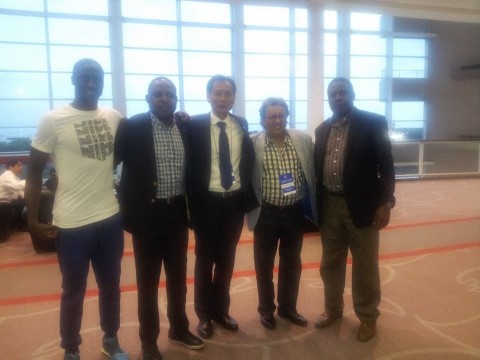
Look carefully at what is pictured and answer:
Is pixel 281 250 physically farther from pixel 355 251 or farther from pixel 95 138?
pixel 95 138

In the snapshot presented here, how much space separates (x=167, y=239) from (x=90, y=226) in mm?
454

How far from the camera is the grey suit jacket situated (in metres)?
2.62

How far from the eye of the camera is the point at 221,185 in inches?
97.5

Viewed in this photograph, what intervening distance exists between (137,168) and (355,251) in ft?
4.98

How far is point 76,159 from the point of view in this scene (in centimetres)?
201

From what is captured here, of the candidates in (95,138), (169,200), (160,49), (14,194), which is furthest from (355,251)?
(160,49)

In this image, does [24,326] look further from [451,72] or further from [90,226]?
[451,72]

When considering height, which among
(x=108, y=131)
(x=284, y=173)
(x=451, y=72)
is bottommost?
(x=284, y=173)

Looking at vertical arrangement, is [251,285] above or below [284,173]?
below

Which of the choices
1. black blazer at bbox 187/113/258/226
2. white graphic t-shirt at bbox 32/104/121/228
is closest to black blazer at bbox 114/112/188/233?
white graphic t-shirt at bbox 32/104/121/228

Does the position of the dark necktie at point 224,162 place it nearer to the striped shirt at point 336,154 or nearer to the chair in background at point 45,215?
the striped shirt at point 336,154

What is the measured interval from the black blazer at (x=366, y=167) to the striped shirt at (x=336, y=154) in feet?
0.15

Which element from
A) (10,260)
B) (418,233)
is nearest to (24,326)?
(10,260)

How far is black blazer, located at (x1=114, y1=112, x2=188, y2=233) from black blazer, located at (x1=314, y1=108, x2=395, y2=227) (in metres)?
1.21
